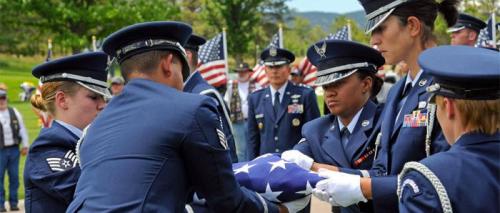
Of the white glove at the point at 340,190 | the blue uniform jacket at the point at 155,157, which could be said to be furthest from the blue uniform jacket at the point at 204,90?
the blue uniform jacket at the point at 155,157

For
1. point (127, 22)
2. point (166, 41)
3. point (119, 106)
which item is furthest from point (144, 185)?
point (127, 22)

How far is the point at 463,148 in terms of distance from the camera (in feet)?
8.00

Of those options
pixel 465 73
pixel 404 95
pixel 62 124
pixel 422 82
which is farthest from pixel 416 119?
pixel 62 124

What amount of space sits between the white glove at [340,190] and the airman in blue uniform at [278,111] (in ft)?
17.2

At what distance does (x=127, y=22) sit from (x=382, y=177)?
32728mm

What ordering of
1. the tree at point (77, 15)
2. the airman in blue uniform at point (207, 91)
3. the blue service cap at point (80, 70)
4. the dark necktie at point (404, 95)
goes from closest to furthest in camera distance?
the dark necktie at point (404, 95)
the blue service cap at point (80, 70)
the airman in blue uniform at point (207, 91)
the tree at point (77, 15)

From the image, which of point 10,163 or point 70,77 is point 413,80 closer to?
point 70,77

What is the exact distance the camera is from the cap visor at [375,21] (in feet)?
11.4

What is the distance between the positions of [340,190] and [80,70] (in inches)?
68.3

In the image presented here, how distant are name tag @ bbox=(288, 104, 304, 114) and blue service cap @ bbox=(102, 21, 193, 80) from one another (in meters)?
5.46

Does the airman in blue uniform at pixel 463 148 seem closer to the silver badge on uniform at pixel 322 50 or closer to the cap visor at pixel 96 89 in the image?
the silver badge on uniform at pixel 322 50

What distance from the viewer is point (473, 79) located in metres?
2.37

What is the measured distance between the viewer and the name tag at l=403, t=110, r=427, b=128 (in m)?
3.12

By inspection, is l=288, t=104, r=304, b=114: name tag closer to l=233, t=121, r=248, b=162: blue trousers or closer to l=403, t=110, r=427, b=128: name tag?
l=233, t=121, r=248, b=162: blue trousers
